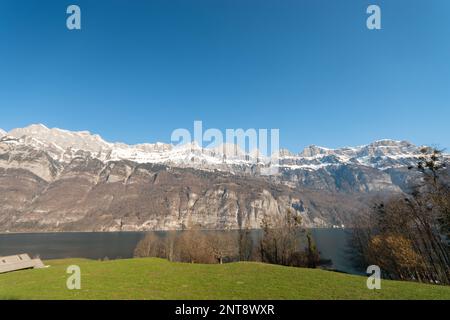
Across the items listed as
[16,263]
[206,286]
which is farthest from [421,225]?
[16,263]

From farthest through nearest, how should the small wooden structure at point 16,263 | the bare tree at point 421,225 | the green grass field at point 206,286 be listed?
the small wooden structure at point 16,263
the bare tree at point 421,225
the green grass field at point 206,286

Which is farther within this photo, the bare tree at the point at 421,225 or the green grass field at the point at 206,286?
the bare tree at the point at 421,225

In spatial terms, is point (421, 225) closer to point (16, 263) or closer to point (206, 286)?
point (206, 286)

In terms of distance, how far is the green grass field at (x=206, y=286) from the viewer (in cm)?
1842

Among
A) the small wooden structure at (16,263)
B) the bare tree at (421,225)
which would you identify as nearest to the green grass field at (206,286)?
the small wooden structure at (16,263)

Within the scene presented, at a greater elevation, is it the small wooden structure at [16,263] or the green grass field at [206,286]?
the green grass field at [206,286]

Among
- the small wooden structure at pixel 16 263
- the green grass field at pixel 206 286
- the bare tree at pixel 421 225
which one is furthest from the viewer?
the small wooden structure at pixel 16 263

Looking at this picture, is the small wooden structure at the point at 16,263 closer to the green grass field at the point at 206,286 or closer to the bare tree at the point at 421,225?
the green grass field at the point at 206,286

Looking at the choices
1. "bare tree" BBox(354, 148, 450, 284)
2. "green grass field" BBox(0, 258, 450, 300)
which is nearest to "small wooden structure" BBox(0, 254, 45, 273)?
"green grass field" BBox(0, 258, 450, 300)
